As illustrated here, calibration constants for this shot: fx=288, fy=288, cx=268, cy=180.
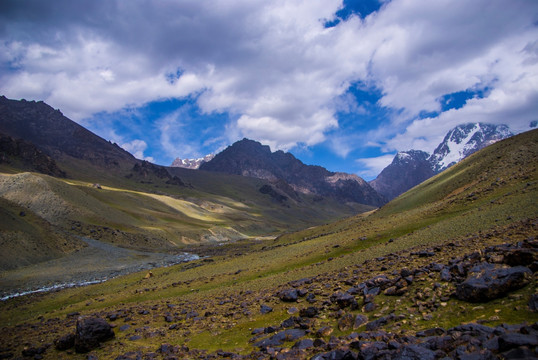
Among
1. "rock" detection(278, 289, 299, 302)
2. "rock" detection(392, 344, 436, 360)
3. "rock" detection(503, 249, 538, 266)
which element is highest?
"rock" detection(503, 249, 538, 266)

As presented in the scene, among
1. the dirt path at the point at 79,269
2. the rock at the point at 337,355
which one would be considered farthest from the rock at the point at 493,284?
the dirt path at the point at 79,269

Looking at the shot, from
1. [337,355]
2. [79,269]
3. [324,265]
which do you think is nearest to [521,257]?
[337,355]

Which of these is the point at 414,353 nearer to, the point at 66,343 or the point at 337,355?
the point at 337,355

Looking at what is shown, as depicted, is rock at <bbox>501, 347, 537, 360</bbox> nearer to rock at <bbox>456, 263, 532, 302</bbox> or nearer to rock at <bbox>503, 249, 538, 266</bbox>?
rock at <bbox>456, 263, 532, 302</bbox>

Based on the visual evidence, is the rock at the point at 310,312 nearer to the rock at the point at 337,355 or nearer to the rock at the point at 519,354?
the rock at the point at 337,355

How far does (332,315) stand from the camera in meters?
18.2

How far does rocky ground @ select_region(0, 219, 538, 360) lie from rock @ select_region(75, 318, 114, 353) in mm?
69

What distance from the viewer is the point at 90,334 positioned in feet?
71.1

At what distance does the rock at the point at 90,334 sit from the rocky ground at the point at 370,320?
2.7 inches

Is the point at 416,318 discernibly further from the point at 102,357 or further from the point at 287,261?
the point at 287,261

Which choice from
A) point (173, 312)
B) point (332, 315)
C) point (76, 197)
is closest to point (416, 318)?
point (332, 315)

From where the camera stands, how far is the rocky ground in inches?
437

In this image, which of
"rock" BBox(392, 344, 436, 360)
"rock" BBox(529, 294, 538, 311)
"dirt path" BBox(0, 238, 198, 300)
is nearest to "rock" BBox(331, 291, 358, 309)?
"rock" BBox(392, 344, 436, 360)

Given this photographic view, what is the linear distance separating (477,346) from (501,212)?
1376 inches
